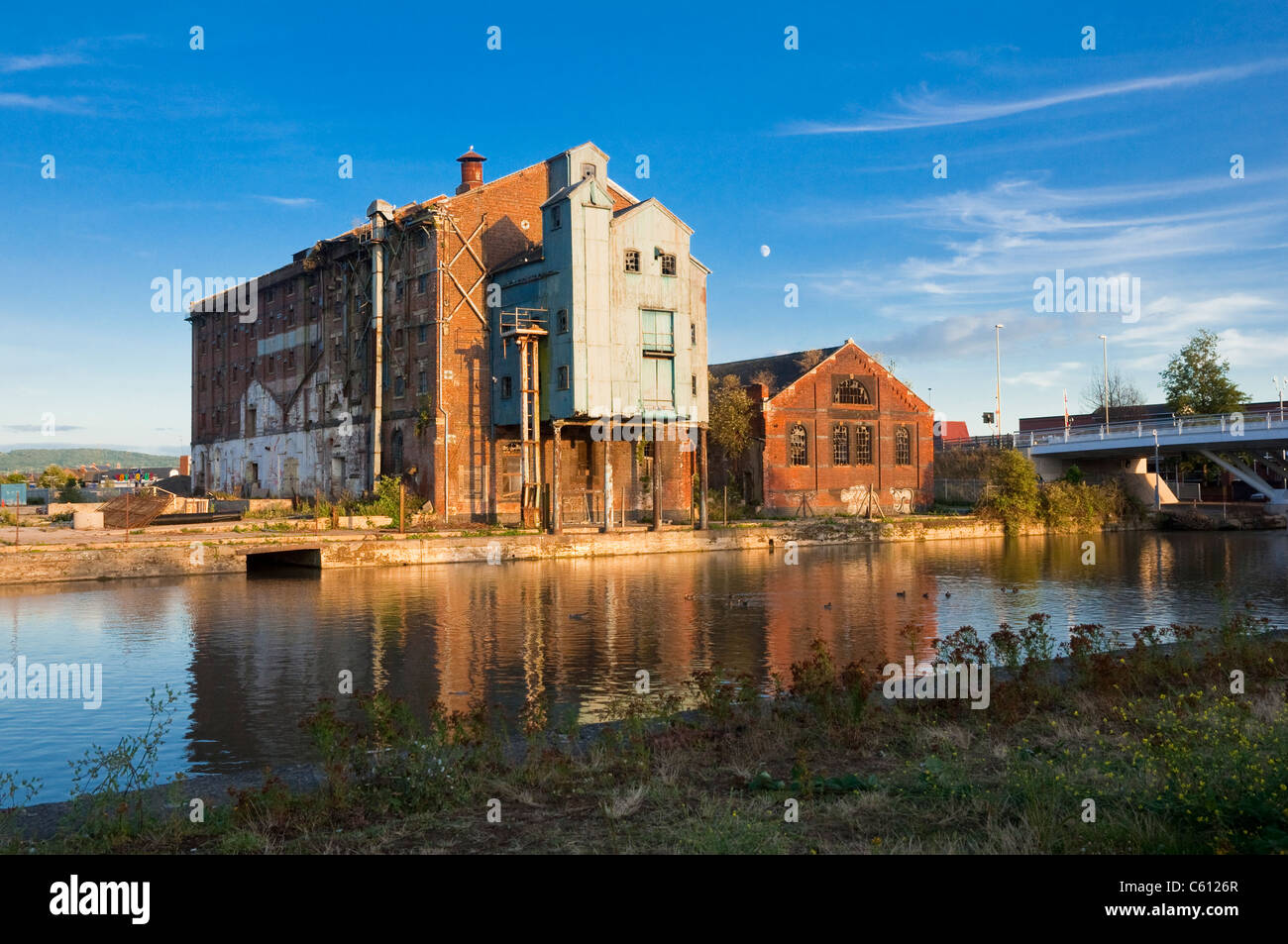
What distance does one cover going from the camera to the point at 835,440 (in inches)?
2137

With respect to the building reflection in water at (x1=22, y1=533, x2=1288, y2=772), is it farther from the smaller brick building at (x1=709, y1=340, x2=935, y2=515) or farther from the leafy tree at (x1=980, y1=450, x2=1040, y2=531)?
the smaller brick building at (x1=709, y1=340, x2=935, y2=515)

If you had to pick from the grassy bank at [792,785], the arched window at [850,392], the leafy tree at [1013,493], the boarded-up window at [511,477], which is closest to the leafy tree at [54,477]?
the boarded-up window at [511,477]

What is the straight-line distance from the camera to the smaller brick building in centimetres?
5209

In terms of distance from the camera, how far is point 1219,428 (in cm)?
5516

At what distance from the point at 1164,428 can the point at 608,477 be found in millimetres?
Result: 35384

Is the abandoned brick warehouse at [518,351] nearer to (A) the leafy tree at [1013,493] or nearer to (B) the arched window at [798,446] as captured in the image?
(B) the arched window at [798,446]

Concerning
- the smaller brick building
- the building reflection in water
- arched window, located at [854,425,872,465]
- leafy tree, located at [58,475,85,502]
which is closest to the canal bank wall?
the building reflection in water

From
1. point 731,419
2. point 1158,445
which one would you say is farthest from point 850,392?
point 1158,445

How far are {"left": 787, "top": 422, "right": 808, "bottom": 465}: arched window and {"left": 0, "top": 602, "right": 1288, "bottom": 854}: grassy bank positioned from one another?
41.7 meters

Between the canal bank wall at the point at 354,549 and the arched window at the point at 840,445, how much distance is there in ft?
28.9

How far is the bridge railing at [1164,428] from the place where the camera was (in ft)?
175
